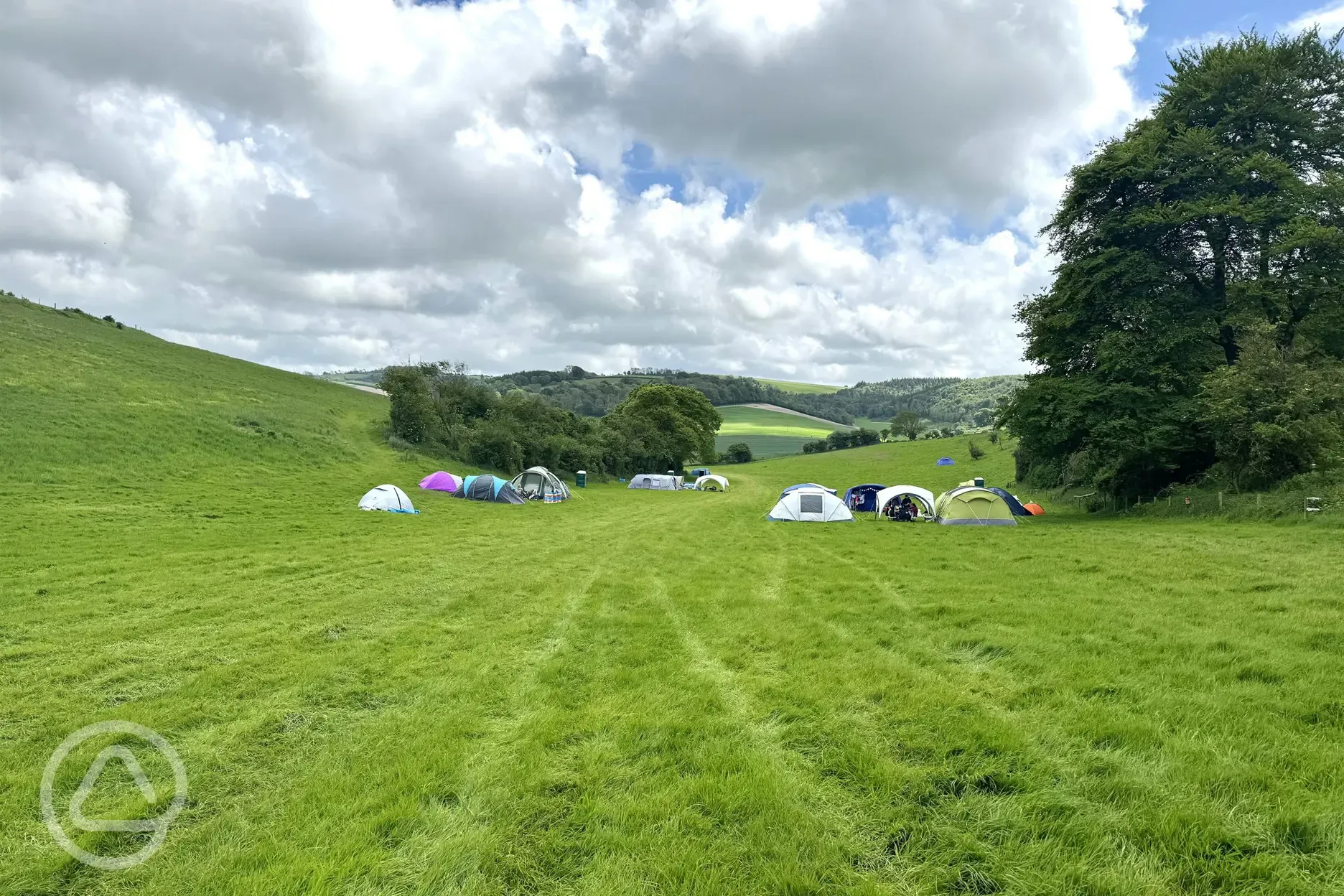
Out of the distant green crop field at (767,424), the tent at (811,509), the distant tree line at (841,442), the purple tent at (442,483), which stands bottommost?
the tent at (811,509)

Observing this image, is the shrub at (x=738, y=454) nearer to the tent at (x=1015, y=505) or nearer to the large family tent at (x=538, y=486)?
the large family tent at (x=538, y=486)

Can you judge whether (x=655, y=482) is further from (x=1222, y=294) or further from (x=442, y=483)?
(x=1222, y=294)

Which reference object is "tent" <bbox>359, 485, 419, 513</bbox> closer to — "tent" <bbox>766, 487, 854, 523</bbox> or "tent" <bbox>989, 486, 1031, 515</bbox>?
"tent" <bbox>766, 487, 854, 523</bbox>

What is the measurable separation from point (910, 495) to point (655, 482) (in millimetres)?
28091

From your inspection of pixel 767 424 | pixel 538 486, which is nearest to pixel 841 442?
pixel 767 424

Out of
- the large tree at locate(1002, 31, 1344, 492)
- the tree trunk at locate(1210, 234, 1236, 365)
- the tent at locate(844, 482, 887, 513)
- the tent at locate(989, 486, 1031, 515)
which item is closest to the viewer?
the large tree at locate(1002, 31, 1344, 492)

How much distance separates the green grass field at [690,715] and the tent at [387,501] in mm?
9363

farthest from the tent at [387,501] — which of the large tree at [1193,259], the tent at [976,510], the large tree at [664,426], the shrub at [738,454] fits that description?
the shrub at [738,454]

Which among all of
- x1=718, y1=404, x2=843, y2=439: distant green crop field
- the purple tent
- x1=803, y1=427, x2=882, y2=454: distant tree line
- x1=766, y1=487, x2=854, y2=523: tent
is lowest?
x1=766, y1=487, x2=854, y2=523: tent

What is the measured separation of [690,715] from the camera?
18.9 ft

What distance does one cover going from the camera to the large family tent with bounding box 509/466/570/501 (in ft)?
109

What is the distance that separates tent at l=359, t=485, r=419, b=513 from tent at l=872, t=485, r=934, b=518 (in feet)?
68.8

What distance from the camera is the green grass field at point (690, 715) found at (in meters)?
3.63

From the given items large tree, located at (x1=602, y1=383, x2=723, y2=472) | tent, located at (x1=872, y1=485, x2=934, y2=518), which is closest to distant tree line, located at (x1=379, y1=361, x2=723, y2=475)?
large tree, located at (x1=602, y1=383, x2=723, y2=472)
